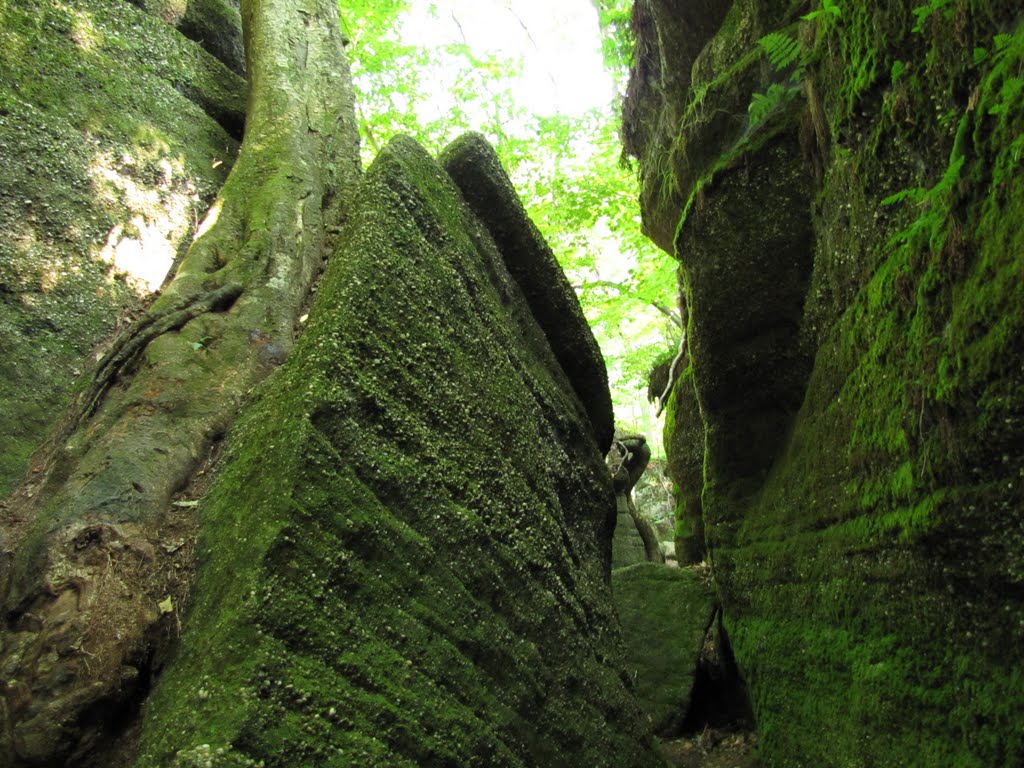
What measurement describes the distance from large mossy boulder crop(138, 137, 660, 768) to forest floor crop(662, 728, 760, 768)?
6.93ft

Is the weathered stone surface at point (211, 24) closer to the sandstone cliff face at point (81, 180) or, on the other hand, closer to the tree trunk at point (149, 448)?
the sandstone cliff face at point (81, 180)

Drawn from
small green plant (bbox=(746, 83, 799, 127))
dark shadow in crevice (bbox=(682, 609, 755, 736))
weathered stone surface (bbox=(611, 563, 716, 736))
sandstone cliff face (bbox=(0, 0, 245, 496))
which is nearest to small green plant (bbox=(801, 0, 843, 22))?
small green plant (bbox=(746, 83, 799, 127))

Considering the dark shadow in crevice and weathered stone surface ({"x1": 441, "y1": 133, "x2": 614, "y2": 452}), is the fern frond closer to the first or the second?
weathered stone surface ({"x1": 441, "y1": 133, "x2": 614, "y2": 452})

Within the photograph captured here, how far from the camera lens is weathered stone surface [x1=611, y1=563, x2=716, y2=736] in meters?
5.92

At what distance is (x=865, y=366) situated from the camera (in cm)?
374

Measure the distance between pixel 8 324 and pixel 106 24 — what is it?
3677mm

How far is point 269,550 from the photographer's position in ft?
6.52

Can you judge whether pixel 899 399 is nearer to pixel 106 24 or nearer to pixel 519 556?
pixel 519 556

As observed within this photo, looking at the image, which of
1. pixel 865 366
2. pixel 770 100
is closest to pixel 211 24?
pixel 770 100

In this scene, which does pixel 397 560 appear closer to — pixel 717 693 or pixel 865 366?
pixel 865 366

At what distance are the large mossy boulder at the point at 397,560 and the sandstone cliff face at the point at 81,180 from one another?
159cm

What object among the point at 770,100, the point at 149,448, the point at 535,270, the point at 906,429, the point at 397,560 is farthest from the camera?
the point at 535,270

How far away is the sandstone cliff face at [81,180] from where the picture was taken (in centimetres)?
387

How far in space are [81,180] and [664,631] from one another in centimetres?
635
